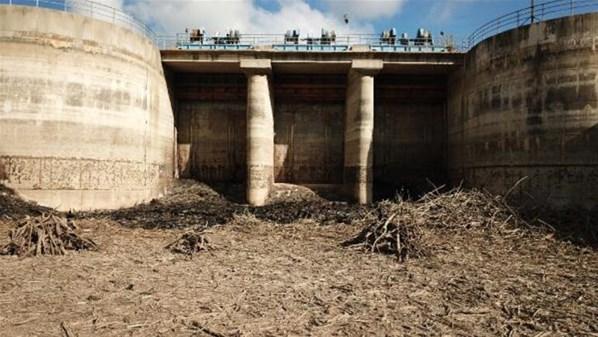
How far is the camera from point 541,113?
1555 cm

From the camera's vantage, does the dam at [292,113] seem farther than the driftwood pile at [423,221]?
Yes

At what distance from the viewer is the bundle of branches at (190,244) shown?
11.0 m

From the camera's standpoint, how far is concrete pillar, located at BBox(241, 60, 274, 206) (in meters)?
20.4

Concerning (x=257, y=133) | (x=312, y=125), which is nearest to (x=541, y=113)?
(x=312, y=125)

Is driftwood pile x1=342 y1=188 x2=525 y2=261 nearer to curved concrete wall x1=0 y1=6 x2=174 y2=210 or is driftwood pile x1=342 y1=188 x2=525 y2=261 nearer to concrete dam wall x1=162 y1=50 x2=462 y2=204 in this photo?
concrete dam wall x1=162 y1=50 x2=462 y2=204

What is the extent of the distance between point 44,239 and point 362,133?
48.4 feet

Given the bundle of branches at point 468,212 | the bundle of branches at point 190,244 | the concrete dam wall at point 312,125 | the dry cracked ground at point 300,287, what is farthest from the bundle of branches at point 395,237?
the concrete dam wall at point 312,125

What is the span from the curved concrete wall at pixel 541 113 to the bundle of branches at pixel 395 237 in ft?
25.5

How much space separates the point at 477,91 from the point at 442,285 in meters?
13.5

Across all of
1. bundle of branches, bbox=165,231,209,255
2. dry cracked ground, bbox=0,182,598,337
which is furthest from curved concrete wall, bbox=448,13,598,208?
bundle of branches, bbox=165,231,209,255

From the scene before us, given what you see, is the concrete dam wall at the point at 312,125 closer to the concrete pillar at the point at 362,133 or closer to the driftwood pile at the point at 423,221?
the concrete pillar at the point at 362,133

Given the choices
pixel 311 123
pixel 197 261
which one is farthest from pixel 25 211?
pixel 311 123

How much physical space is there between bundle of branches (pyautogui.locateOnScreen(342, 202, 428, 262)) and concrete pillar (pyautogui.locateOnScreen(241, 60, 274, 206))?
9533 millimetres

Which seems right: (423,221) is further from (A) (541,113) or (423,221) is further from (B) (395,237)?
(A) (541,113)
